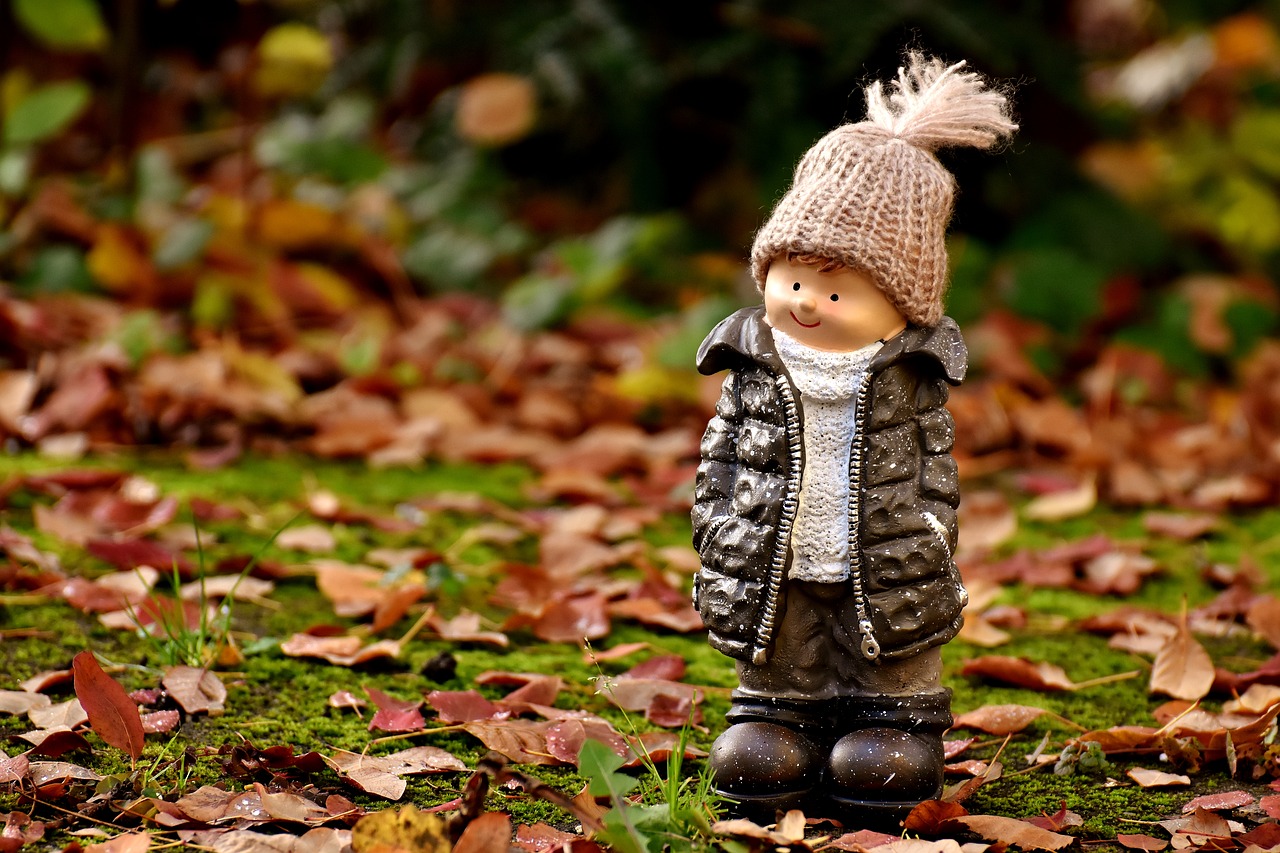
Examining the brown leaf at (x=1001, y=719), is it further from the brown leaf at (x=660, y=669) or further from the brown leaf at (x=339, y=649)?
the brown leaf at (x=339, y=649)

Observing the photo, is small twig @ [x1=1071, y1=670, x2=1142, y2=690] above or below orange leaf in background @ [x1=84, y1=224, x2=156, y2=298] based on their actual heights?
below

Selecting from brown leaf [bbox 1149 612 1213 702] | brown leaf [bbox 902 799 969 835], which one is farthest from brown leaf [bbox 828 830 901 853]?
brown leaf [bbox 1149 612 1213 702]

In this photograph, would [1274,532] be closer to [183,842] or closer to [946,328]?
[946,328]

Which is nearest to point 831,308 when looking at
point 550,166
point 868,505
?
point 868,505

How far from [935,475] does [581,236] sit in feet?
14.2

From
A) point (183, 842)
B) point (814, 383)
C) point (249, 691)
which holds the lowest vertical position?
point (183, 842)

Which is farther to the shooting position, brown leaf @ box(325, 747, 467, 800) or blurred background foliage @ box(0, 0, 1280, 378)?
blurred background foliage @ box(0, 0, 1280, 378)

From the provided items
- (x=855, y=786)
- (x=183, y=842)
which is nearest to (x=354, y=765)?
(x=183, y=842)

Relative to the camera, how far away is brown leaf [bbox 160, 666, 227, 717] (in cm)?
235

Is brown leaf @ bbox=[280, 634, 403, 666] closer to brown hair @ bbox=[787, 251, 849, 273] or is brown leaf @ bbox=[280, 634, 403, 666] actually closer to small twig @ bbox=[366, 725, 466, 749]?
small twig @ bbox=[366, 725, 466, 749]

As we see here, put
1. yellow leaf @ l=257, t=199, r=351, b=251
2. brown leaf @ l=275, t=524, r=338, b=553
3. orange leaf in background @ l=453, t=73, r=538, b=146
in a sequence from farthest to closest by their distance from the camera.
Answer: orange leaf in background @ l=453, t=73, r=538, b=146 < yellow leaf @ l=257, t=199, r=351, b=251 < brown leaf @ l=275, t=524, r=338, b=553

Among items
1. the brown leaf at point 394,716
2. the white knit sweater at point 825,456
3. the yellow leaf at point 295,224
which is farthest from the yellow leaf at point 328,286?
the white knit sweater at point 825,456

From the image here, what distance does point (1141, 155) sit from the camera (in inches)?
264

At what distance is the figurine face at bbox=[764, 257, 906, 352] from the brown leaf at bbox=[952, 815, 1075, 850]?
772mm
